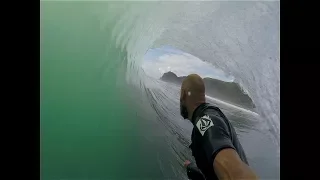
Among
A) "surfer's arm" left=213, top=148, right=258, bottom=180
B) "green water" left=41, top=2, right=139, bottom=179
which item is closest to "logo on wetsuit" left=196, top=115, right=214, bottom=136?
"surfer's arm" left=213, top=148, right=258, bottom=180

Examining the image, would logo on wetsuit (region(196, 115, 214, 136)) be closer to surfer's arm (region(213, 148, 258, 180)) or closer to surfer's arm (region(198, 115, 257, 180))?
surfer's arm (region(198, 115, 257, 180))

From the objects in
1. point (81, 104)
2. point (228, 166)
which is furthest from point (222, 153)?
point (81, 104)

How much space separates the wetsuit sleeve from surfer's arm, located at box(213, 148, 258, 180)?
0.10 ft

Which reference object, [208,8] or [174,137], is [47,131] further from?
[208,8]

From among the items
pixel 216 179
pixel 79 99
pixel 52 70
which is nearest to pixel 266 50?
pixel 216 179

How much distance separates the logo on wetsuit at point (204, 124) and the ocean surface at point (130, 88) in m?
0.07

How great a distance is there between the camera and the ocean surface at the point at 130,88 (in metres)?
2.07

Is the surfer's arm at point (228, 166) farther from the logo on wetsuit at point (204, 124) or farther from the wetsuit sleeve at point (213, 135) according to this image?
the logo on wetsuit at point (204, 124)

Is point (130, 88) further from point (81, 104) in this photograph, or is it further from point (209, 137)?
point (209, 137)

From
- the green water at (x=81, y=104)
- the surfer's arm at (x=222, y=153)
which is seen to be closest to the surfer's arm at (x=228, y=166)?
the surfer's arm at (x=222, y=153)

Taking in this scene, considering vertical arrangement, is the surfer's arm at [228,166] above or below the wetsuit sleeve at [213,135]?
below

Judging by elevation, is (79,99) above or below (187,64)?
below

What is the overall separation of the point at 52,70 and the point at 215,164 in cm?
116
